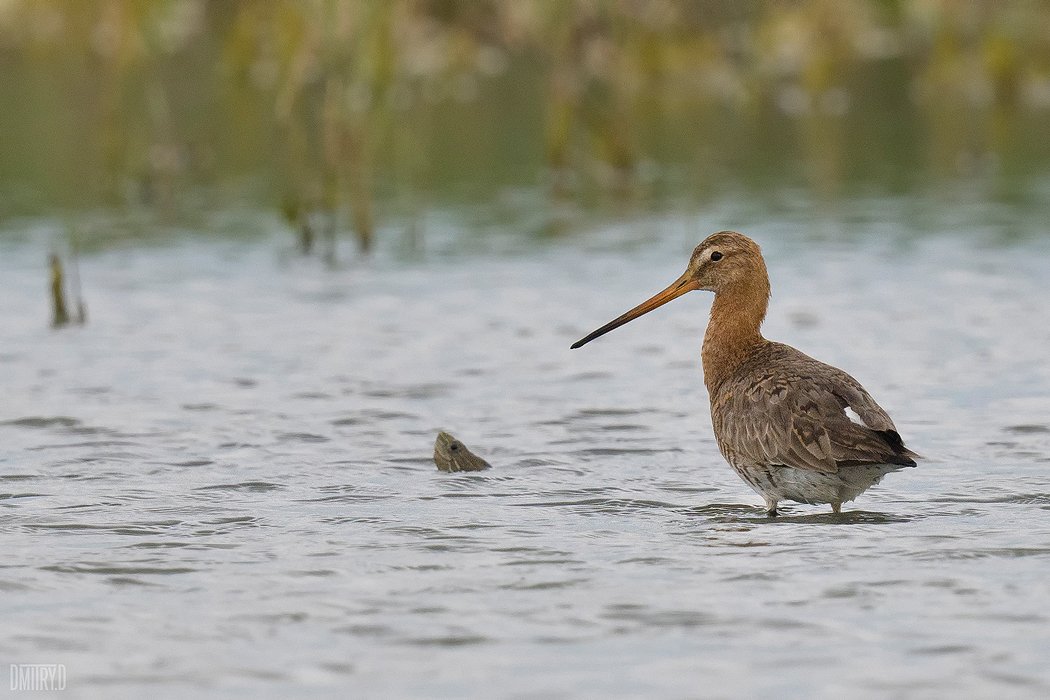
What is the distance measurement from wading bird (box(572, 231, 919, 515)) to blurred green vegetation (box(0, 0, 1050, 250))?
5331mm

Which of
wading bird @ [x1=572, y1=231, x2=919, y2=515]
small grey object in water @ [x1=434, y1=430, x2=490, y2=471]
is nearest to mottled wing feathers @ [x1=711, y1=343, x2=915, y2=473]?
wading bird @ [x1=572, y1=231, x2=919, y2=515]

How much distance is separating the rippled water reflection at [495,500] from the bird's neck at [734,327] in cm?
55

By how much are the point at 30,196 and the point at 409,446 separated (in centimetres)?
1108

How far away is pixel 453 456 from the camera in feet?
27.1

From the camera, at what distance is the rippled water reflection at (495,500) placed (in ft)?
17.9

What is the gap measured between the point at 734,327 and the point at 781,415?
106cm

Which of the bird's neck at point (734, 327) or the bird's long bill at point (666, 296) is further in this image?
the bird's long bill at point (666, 296)

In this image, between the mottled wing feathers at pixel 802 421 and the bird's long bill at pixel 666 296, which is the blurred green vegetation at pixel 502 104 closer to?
the bird's long bill at pixel 666 296

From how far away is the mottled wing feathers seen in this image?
7059 mm

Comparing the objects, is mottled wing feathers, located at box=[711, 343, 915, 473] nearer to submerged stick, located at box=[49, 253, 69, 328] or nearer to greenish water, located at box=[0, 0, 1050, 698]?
greenish water, located at box=[0, 0, 1050, 698]

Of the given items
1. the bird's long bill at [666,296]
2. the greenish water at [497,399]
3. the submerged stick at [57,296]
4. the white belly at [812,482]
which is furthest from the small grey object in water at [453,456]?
the submerged stick at [57,296]

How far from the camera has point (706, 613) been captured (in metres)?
5.86

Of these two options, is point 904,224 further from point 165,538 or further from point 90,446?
point 165,538

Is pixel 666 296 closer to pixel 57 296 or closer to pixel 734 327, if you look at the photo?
pixel 734 327
